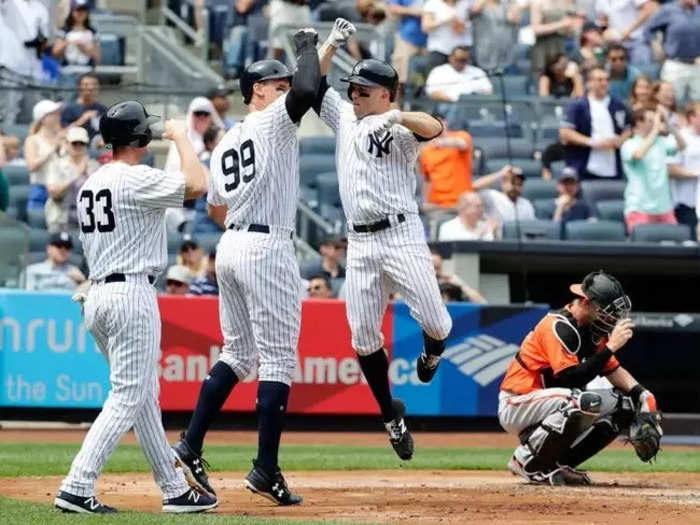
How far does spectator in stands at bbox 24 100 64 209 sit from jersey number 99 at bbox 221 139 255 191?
275 inches

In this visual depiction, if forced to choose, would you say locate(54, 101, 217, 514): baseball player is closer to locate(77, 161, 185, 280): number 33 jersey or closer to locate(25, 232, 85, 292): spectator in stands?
locate(77, 161, 185, 280): number 33 jersey

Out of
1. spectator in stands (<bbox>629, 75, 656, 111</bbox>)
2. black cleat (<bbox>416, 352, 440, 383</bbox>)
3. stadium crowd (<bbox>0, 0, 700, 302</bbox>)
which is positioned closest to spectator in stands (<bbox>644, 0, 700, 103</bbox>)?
stadium crowd (<bbox>0, 0, 700, 302</bbox>)

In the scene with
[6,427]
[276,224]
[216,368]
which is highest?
[276,224]

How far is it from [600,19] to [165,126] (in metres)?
12.1

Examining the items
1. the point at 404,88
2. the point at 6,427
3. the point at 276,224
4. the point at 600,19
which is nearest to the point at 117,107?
the point at 276,224

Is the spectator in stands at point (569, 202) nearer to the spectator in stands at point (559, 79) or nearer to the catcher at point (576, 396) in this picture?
the spectator in stands at point (559, 79)

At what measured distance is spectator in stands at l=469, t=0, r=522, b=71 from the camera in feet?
57.3

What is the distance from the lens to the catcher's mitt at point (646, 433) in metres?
8.95

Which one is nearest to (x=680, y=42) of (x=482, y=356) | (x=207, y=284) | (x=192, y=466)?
(x=482, y=356)

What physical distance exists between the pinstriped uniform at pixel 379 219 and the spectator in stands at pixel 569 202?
6.88 m

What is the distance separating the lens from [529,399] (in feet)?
30.1

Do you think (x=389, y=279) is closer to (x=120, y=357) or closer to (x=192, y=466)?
(x=192, y=466)

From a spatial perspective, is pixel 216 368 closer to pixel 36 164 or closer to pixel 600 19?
pixel 36 164

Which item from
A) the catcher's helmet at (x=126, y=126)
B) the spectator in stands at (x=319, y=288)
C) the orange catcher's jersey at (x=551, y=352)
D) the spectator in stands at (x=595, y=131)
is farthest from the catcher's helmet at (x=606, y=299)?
the spectator in stands at (x=595, y=131)
